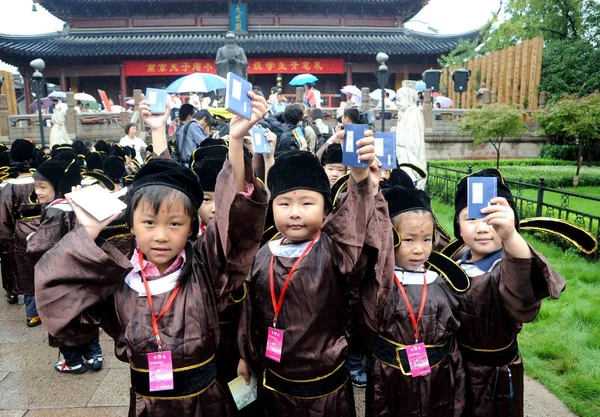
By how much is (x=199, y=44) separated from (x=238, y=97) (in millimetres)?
22043

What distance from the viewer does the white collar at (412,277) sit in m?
2.29

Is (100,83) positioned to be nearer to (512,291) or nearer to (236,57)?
(236,57)

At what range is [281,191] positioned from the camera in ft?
6.68

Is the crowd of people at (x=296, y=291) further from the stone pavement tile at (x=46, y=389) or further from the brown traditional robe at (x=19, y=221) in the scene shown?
the brown traditional robe at (x=19, y=221)

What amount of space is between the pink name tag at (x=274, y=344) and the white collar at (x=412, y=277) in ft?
2.15

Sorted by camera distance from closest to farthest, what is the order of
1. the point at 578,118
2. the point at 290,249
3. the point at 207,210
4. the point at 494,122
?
the point at 290,249 < the point at 207,210 < the point at 578,118 < the point at 494,122

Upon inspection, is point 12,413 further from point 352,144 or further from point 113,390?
point 352,144

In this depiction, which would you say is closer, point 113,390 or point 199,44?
point 113,390

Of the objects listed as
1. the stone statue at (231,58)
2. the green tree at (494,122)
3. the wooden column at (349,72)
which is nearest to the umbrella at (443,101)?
the wooden column at (349,72)

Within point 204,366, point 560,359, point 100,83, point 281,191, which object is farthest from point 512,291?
point 100,83

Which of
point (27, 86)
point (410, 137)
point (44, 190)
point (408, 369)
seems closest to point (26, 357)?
point (44, 190)

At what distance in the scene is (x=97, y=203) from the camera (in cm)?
Result: 177

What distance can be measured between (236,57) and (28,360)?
395 inches

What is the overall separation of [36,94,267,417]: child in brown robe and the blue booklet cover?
14.7 inches
